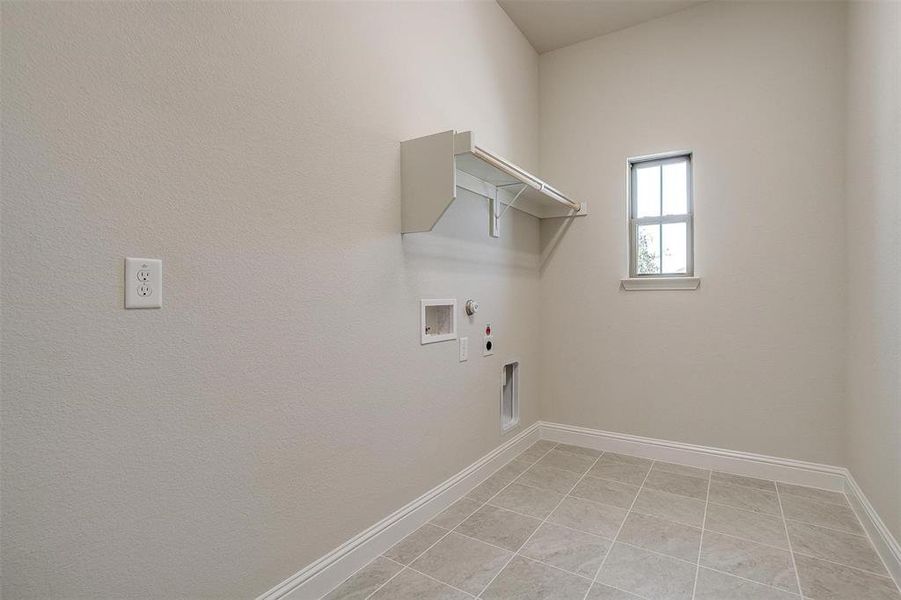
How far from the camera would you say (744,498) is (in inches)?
94.1

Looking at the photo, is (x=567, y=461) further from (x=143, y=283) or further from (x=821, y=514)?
(x=143, y=283)

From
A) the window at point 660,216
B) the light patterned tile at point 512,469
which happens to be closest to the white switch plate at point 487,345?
the light patterned tile at point 512,469

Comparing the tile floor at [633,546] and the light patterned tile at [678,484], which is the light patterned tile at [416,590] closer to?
the tile floor at [633,546]

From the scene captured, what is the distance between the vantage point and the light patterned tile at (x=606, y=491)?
7.73 ft

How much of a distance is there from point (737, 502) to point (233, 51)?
3.01 m

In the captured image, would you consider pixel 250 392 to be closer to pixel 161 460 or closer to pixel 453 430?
pixel 161 460

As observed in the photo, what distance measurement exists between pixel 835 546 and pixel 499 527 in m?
1.46

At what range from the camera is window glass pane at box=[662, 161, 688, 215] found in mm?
2977

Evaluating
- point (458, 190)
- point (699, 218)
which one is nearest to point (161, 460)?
point (458, 190)

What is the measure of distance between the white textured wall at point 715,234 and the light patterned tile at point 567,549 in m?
1.29

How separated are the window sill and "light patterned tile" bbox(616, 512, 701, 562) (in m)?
1.46

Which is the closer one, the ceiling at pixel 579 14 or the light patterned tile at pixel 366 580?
the light patterned tile at pixel 366 580

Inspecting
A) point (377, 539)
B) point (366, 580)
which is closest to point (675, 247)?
point (377, 539)

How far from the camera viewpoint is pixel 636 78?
3.04m
